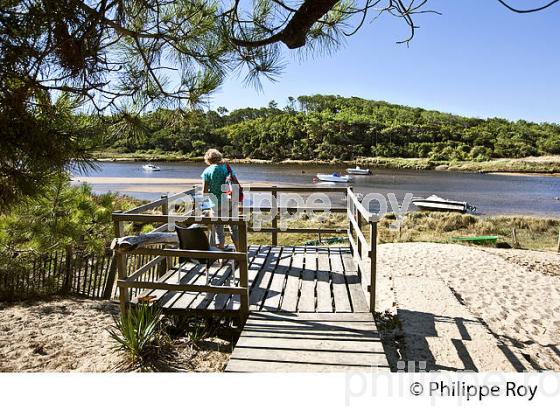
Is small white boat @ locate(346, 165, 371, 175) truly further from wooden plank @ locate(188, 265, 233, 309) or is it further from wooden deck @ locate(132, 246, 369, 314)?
wooden plank @ locate(188, 265, 233, 309)

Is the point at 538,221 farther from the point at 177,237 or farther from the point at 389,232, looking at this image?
the point at 177,237

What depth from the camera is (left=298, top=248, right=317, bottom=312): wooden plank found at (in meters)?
3.84

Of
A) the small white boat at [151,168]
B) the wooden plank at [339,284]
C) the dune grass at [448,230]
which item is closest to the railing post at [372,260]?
the wooden plank at [339,284]

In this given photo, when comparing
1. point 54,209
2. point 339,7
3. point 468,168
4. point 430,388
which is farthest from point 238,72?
point 468,168

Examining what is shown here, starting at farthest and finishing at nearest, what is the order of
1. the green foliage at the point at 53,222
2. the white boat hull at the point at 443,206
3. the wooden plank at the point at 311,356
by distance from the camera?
the white boat hull at the point at 443,206
the green foliage at the point at 53,222
the wooden plank at the point at 311,356

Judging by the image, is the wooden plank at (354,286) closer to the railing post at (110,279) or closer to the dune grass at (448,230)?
the railing post at (110,279)

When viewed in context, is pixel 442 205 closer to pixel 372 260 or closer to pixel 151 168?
pixel 372 260

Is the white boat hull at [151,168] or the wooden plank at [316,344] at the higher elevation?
the white boat hull at [151,168]

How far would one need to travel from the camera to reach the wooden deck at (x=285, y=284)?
3.82m

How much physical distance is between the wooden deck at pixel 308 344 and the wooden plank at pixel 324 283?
22 cm

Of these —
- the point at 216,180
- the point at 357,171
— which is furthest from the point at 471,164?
the point at 216,180

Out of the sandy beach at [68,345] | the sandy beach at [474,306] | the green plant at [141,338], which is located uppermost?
the green plant at [141,338]

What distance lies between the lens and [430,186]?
1668 inches

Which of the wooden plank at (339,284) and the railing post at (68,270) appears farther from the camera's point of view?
the railing post at (68,270)
